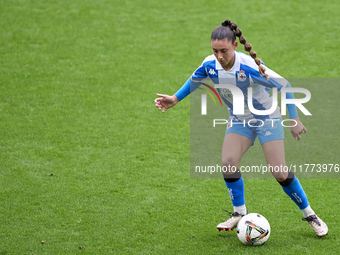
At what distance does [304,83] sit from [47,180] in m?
6.14

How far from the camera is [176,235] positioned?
5.93 metres

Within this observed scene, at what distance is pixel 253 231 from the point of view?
5.50 m

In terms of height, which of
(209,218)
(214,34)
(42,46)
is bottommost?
(209,218)

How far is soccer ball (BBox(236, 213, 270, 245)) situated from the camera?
5496mm

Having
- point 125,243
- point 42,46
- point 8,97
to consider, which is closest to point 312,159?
point 125,243

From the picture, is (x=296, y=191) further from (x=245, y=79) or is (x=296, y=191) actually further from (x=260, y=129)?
(x=245, y=79)

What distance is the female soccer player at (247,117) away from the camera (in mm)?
5418

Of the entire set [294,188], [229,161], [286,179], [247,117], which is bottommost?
[294,188]

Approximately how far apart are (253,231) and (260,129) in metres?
1.14

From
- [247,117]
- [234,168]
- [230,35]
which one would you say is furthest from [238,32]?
[234,168]

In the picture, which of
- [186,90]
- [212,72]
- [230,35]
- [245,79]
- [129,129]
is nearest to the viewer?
[230,35]

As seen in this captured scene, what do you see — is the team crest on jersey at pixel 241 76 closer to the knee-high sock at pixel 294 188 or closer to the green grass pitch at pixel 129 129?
the knee-high sock at pixel 294 188

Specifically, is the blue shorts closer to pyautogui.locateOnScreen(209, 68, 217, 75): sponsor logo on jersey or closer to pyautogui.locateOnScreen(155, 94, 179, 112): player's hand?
pyautogui.locateOnScreen(209, 68, 217, 75): sponsor logo on jersey

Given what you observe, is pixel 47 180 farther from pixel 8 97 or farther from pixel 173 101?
pixel 8 97
